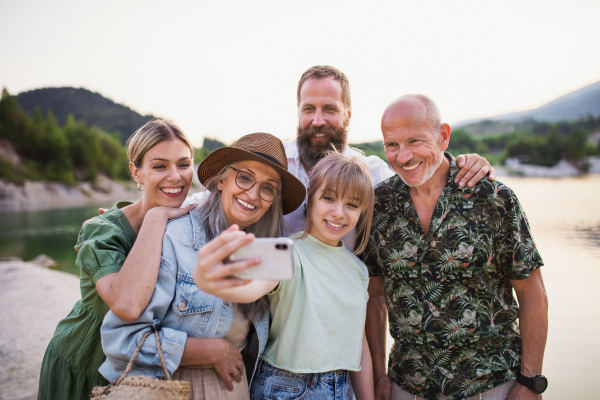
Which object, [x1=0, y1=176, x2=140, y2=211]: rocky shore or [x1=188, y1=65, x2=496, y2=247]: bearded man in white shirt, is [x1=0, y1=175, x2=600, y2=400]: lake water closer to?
[x1=0, y1=176, x2=140, y2=211]: rocky shore

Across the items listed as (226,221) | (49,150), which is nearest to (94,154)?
(49,150)

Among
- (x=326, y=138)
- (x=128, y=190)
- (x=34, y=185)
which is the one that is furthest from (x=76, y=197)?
(x=326, y=138)

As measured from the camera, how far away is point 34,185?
117 ft

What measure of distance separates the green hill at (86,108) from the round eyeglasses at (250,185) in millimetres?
77199

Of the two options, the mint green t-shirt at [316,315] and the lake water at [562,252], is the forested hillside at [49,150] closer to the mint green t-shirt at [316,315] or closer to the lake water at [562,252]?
the lake water at [562,252]

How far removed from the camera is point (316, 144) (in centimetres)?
379

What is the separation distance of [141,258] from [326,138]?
245 centimetres

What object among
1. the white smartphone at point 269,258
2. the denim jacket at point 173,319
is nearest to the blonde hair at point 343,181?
the denim jacket at point 173,319

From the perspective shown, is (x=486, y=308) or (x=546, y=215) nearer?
(x=486, y=308)

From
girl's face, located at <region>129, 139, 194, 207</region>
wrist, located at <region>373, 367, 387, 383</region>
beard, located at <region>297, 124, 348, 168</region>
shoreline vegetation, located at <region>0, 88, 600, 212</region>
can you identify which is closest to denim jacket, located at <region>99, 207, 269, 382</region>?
girl's face, located at <region>129, 139, 194, 207</region>

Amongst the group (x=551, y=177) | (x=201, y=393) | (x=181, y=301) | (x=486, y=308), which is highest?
(x=181, y=301)

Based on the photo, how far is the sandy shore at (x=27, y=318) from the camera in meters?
5.54

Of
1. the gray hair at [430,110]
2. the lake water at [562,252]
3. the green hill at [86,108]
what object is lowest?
the lake water at [562,252]

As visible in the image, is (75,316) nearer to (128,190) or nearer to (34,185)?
(34,185)
